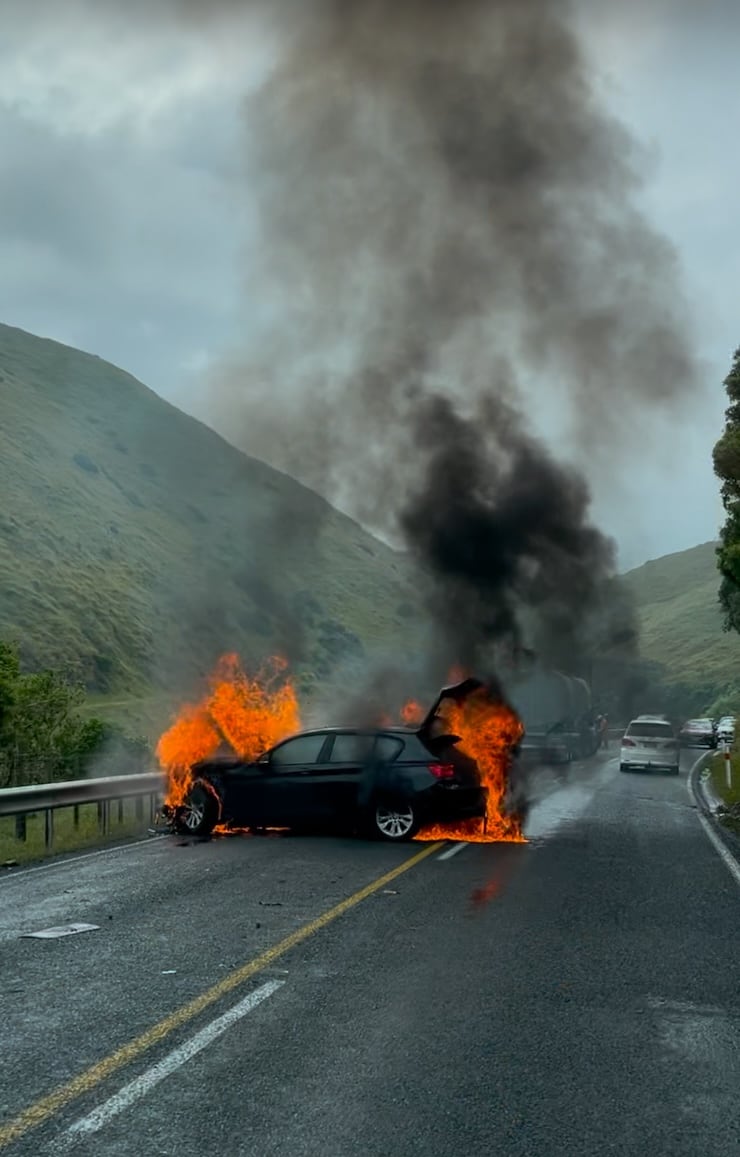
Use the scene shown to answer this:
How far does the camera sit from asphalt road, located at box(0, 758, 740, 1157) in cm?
453

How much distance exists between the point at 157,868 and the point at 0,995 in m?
5.23

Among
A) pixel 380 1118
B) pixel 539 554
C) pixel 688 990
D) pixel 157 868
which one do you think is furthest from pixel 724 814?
pixel 380 1118

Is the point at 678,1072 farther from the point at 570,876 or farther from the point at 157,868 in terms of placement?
the point at 157,868

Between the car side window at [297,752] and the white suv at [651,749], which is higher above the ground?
the car side window at [297,752]

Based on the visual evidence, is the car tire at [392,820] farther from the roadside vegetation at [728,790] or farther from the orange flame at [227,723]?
the roadside vegetation at [728,790]

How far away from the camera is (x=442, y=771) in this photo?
559 inches

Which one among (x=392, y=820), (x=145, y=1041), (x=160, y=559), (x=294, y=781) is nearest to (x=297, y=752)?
(x=294, y=781)

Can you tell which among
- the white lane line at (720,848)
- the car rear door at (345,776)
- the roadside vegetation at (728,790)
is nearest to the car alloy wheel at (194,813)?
the car rear door at (345,776)

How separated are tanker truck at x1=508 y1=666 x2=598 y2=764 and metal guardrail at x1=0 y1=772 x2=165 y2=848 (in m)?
12.8

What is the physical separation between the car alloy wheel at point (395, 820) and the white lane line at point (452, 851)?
0.63 metres

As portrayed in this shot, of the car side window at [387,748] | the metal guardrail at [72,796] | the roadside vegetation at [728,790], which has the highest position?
the car side window at [387,748]

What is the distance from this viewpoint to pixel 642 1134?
4484 mm

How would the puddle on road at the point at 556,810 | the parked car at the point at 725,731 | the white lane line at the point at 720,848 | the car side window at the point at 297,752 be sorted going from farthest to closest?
the parked car at the point at 725,731 < the puddle on road at the point at 556,810 < the car side window at the point at 297,752 < the white lane line at the point at 720,848

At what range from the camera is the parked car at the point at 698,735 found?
5062cm
